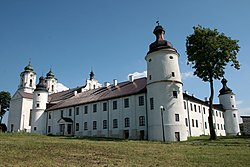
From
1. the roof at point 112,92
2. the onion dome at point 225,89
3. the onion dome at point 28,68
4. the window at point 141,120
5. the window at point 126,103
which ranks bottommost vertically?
the window at point 141,120

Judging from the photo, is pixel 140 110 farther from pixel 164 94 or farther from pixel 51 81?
pixel 51 81

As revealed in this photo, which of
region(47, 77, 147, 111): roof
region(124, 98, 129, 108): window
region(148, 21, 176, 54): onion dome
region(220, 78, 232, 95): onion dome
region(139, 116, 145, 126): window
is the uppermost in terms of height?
region(148, 21, 176, 54): onion dome

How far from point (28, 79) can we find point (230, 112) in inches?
2065

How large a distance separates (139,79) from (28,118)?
30264mm

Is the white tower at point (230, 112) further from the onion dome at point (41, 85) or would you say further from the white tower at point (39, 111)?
the onion dome at point (41, 85)

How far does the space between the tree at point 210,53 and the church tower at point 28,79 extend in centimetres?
4945

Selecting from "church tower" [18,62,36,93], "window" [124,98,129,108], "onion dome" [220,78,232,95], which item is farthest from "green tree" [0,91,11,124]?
"onion dome" [220,78,232,95]

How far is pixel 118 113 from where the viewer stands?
119 feet

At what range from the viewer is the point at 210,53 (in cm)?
3030

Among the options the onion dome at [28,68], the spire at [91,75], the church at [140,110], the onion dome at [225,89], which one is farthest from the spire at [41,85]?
the onion dome at [225,89]

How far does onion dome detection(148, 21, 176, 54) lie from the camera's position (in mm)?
32441

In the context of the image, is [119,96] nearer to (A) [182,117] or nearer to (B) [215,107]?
(A) [182,117]

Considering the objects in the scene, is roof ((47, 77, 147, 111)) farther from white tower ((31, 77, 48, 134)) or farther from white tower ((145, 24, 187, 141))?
white tower ((31, 77, 48, 134))

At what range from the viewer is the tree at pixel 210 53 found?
30344mm
